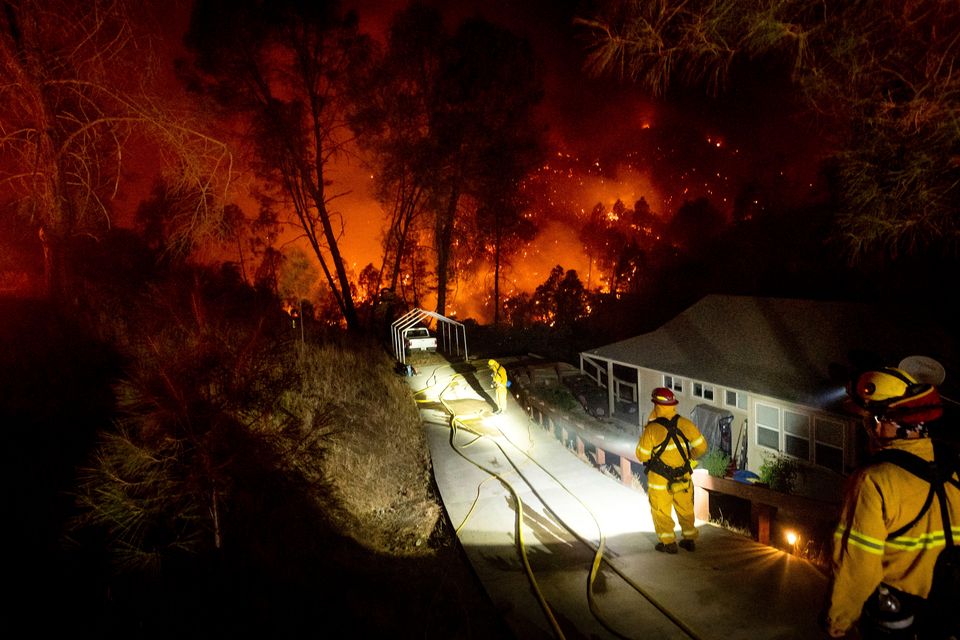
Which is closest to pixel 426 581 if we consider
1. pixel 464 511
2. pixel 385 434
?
pixel 464 511

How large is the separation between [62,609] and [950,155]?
9.29 metres

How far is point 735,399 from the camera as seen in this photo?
13.4 meters

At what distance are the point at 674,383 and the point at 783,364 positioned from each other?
324 cm

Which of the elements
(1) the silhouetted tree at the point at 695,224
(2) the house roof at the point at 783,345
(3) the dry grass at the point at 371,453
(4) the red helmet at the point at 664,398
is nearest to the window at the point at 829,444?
(2) the house roof at the point at 783,345

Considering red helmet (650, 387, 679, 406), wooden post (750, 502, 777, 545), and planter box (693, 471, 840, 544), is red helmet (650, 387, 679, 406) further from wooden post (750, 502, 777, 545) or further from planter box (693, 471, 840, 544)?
wooden post (750, 502, 777, 545)

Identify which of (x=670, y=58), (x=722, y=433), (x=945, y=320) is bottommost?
(x=722, y=433)

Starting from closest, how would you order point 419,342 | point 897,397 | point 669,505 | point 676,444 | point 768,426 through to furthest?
point 897,397, point 676,444, point 669,505, point 768,426, point 419,342

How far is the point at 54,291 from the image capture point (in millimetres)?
8547

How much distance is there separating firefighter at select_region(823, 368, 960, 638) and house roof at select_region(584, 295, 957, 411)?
29.7 ft

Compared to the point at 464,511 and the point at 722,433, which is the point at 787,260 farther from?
the point at 464,511

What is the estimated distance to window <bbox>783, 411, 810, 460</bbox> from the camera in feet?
37.9

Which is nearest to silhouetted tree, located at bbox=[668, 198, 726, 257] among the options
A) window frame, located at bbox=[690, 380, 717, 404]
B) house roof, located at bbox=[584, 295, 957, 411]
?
house roof, located at bbox=[584, 295, 957, 411]

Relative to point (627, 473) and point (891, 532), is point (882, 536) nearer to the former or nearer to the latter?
point (891, 532)

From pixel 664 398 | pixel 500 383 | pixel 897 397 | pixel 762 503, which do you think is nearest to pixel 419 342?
pixel 500 383
